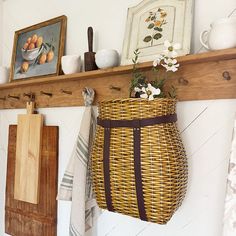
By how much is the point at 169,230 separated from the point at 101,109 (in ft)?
1.60

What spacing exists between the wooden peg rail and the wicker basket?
12 cm

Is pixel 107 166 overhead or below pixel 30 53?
below

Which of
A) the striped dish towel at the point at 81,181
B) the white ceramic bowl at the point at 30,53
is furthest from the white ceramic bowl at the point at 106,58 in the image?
the white ceramic bowl at the point at 30,53

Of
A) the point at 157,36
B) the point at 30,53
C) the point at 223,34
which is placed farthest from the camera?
the point at 30,53

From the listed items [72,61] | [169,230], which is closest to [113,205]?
[169,230]

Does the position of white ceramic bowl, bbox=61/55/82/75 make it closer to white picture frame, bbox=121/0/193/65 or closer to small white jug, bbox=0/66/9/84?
white picture frame, bbox=121/0/193/65

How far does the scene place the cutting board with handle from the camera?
1349mm

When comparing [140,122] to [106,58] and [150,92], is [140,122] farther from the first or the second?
[106,58]

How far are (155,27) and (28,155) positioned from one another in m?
0.87

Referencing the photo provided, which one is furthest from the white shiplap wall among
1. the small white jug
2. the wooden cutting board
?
the small white jug

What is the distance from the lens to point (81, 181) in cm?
104

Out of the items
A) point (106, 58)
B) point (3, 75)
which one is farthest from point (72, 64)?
point (3, 75)

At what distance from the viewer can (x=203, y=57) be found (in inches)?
31.9

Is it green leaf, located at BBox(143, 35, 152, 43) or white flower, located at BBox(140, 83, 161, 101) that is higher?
green leaf, located at BBox(143, 35, 152, 43)
